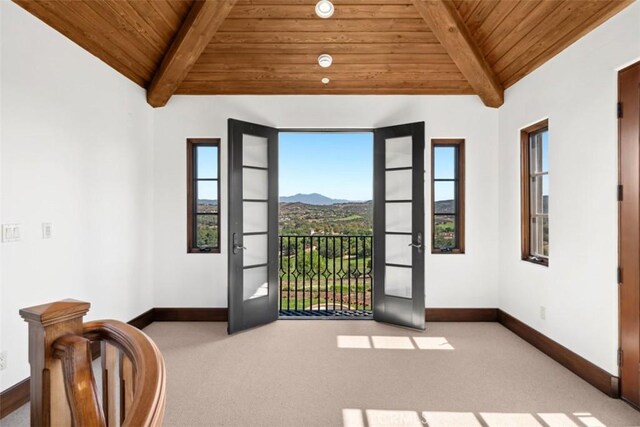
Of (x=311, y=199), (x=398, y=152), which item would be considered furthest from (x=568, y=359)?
(x=311, y=199)

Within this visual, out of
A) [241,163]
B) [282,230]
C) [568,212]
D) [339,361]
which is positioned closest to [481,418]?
[339,361]

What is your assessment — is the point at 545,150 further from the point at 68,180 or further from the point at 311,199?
the point at 68,180

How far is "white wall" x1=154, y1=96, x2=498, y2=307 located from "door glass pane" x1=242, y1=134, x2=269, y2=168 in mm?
404

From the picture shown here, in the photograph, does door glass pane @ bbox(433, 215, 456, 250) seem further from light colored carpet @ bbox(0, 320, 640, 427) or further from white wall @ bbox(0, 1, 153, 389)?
white wall @ bbox(0, 1, 153, 389)

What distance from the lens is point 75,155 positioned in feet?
9.62

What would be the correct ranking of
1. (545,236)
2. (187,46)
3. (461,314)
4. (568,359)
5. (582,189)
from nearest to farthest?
1. (582,189)
2. (568,359)
3. (187,46)
4. (545,236)
5. (461,314)

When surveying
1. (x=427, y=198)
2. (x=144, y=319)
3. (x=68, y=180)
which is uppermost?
(x=68, y=180)

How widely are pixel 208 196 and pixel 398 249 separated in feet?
8.23

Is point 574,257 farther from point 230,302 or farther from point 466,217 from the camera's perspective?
point 230,302

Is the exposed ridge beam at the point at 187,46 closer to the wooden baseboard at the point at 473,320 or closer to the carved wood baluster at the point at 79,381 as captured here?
the wooden baseboard at the point at 473,320

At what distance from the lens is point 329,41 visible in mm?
3590

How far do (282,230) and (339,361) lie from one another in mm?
3974

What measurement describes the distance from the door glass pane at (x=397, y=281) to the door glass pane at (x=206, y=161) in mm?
2558

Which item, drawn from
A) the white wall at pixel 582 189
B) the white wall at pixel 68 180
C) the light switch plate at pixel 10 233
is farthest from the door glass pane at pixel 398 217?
the light switch plate at pixel 10 233
